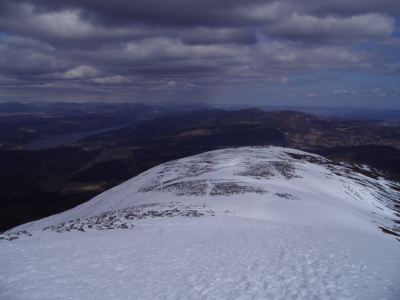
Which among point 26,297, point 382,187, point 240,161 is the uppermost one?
point 26,297

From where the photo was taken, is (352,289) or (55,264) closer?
(352,289)

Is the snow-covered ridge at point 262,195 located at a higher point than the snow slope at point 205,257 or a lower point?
lower

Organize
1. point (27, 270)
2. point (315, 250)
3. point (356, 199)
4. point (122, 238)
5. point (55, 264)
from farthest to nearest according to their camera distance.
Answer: point (356, 199)
point (122, 238)
point (315, 250)
point (55, 264)
point (27, 270)

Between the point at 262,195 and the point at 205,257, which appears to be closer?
the point at 205,257

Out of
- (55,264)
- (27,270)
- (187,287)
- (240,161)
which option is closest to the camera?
(187,287)

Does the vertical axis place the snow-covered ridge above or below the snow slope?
below

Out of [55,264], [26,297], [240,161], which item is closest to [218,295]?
[26,297]

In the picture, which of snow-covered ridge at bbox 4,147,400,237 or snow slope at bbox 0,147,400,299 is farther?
snow-covered ridge at bbox 4,147,400,237

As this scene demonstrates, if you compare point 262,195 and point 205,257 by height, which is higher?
point 205,257

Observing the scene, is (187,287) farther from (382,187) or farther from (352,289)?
(382,187)

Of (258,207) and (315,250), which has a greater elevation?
(315,250)

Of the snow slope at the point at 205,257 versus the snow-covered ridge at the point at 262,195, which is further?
the snow-covered ridge at the point at 262,195
